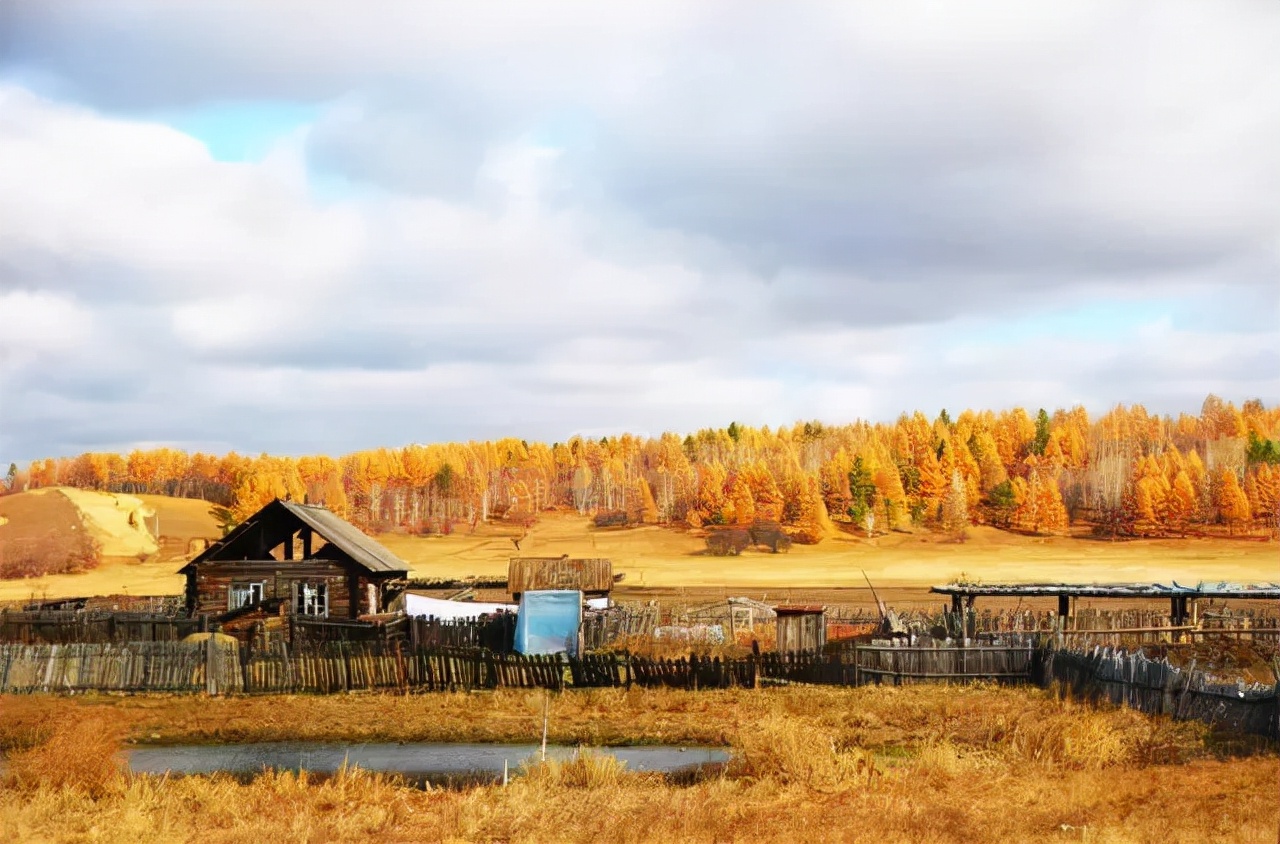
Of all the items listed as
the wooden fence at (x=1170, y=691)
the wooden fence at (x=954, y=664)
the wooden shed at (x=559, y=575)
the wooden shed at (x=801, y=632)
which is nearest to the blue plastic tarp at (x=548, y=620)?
the wooden shed at (x=559, y=575)

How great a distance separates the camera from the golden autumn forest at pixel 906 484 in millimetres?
124000

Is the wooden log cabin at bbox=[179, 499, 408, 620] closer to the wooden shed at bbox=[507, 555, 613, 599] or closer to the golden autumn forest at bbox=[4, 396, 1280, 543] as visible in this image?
the wooden shed at bbox=[507, 555, 613, 599]

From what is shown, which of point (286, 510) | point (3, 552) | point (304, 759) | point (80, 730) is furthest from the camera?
point (3, 552)

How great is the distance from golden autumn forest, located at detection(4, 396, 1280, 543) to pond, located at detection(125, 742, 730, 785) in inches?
2999

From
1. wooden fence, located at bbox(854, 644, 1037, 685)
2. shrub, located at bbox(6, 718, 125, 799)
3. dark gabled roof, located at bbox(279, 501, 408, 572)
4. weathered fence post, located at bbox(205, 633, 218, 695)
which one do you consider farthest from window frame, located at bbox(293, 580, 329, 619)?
shrub, located at bbox(6, 718, 125, 799)

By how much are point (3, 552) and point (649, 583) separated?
50749 millimetres

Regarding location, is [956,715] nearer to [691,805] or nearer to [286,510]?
[691,805]

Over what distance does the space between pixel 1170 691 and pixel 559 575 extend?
24518mm

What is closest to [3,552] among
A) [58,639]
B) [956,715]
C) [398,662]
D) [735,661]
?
[58,639]

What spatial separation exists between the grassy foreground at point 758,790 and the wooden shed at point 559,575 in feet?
57.3

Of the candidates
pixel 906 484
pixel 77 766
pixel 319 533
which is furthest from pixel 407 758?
pixel 906 484

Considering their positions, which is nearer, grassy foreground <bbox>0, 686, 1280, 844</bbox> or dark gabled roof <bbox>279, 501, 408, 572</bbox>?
grassy foreground <bbox>0, 686, 1280, 844</bbox>

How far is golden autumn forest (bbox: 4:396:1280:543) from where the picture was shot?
124m

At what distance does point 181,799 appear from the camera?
18797mm
